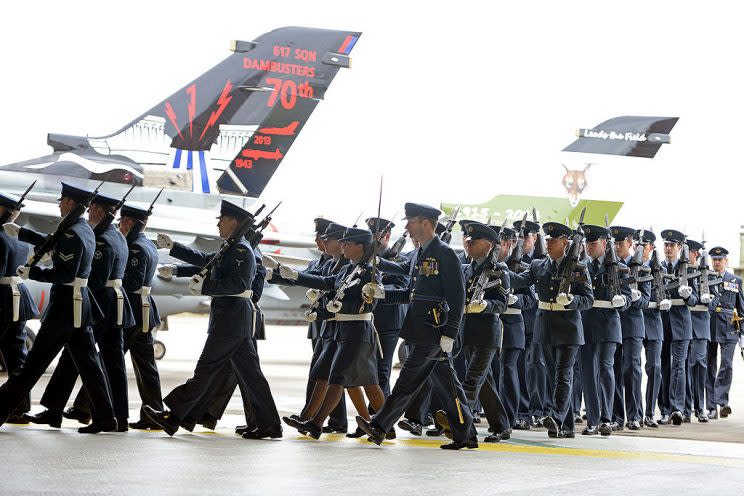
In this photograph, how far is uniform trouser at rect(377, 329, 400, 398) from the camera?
910 cm

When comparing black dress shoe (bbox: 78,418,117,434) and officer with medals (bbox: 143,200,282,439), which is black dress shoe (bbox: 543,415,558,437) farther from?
black dress shoe (bbox: 78,418,117,434)

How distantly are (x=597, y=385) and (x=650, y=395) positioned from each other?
1.49 metres

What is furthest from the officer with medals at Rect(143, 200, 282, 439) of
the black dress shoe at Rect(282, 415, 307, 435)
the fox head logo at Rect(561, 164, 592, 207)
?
the fox head logo at Rect(561, 164, 592, 207)

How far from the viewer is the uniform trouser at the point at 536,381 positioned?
33.9ft

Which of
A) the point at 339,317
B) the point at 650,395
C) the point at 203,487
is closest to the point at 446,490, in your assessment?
the point at 203,487

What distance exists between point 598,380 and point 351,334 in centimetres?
251

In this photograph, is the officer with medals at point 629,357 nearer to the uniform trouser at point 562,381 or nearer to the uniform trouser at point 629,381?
the uniform trouser at point 629,381

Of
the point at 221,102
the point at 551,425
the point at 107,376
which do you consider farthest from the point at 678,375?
the point at 221,102

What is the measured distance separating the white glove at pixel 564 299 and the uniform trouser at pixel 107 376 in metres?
3.23

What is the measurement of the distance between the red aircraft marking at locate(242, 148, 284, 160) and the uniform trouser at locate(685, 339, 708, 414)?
8.30m

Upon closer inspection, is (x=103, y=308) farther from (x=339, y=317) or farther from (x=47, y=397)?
(x=339, y=317)

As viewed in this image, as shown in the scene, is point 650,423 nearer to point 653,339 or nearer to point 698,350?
point 653,339

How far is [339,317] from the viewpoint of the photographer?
327 inches

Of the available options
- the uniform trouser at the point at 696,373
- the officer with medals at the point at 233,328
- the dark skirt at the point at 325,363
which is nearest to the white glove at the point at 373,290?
the dark skirt at the point at 325,363
